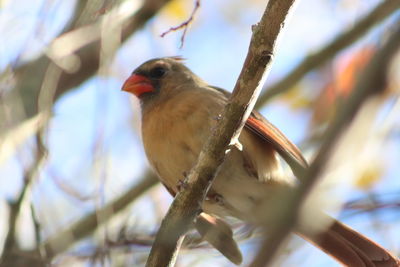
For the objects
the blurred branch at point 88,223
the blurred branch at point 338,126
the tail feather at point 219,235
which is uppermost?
the blurred branch at point 338,126

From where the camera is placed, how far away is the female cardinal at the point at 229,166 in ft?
11.2

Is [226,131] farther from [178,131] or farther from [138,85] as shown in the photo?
[138,85]

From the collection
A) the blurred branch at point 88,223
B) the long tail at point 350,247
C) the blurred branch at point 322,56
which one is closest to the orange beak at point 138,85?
the blurred branch at point 88,223

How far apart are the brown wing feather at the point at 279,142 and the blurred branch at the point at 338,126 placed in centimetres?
242

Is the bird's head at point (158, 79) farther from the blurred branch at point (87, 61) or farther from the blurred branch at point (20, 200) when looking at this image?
the blurred branch at point (20, 200)

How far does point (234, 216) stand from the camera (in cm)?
374

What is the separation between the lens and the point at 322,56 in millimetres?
4176

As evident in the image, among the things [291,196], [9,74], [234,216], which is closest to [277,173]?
[234,216]

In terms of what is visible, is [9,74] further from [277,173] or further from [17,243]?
[277,173]

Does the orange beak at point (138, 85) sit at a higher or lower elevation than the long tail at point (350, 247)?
higher

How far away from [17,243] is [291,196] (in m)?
2.67

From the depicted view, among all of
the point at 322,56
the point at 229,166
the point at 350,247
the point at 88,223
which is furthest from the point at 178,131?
the point at 322,56

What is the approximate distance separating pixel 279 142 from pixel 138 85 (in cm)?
124

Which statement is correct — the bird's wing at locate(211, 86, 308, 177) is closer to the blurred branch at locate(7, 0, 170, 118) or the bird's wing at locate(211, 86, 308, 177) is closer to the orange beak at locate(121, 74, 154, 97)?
the orange beak at locate(121, 74, 154, 97)
